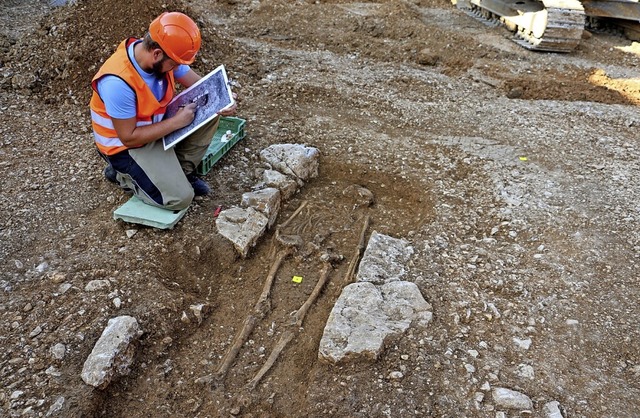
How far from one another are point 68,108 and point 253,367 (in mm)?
3694

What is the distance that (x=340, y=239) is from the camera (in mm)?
4062

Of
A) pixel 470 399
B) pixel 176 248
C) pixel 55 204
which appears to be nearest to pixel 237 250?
pixel 176 248

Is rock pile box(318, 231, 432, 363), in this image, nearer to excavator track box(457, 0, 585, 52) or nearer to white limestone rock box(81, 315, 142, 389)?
white limestone rock box(81, 315, 142, 389)

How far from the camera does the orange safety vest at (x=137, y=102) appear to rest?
341 centimetres

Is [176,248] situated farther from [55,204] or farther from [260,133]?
[260,133]

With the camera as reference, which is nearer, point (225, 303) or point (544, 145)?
point (225, 303)

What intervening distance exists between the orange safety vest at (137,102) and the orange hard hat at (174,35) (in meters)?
0.26

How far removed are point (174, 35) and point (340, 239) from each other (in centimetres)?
187

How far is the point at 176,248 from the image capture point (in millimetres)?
3719

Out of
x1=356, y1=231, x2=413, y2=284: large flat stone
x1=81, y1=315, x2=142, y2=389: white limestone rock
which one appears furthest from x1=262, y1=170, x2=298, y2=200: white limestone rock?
x1=81, y1=315, x2=142, y2=389: white limestone rock

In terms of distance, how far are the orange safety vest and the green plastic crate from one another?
2.25 feet

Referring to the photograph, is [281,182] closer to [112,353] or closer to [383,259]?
[383,259]

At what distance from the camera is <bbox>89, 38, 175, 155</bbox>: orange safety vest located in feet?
11.2

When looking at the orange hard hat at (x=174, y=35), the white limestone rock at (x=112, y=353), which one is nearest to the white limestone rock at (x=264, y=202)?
the orange hard hat at (x=174, y=35)
